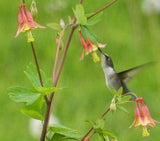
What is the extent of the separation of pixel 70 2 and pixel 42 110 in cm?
376

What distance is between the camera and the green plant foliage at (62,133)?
82.7 inches

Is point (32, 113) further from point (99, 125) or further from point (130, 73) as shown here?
point (130, 73)

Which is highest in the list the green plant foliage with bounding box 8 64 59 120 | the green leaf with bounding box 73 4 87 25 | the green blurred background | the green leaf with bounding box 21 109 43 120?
the green leaf with bounding box 73 4 87 25

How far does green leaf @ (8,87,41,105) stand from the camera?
2.03 metres

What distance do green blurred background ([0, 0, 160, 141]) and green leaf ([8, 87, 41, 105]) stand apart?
2311 millimetres

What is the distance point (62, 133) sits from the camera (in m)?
2.12

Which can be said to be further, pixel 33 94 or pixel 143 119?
pixel 143 119

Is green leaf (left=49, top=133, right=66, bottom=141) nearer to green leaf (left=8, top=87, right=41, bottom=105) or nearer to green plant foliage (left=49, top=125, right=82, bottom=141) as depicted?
green plant foliage (left=49, top=125, right=82, bottom=141)

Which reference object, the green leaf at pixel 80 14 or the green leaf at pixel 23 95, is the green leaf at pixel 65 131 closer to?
the green leaf at pixel 23 95

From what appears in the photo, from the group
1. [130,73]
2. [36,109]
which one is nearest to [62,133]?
[36,109]

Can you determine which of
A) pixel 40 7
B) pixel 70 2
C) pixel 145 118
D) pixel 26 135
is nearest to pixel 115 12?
pixel 70 2

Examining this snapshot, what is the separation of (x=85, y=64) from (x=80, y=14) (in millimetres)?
3092

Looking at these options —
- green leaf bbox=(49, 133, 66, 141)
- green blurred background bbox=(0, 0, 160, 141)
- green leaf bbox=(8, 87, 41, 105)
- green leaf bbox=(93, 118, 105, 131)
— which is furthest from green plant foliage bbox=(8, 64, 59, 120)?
green blurred background bbox=(0, 0, 160, 141)

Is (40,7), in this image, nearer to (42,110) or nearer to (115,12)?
(115,12)
